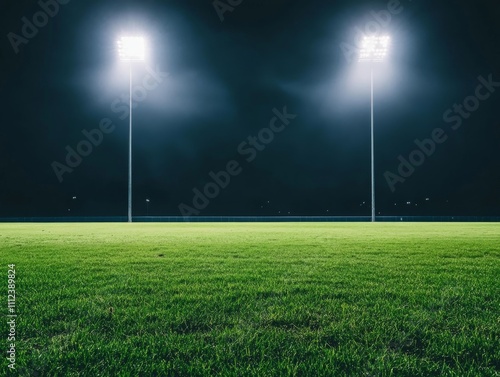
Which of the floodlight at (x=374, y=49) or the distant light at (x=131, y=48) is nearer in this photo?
the floodlight at (x=374, y=49)

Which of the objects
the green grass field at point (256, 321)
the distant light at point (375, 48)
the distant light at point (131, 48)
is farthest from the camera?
the distant light at point (131, 48)

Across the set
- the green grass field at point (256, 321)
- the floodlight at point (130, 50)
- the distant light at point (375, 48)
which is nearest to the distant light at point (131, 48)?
the floodlight at point (130, 50)

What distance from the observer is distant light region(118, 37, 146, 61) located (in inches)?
1350

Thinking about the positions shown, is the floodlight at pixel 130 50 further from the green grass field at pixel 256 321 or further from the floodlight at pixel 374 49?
the green grass field at pixel 256 321

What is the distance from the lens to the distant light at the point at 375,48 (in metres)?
34.1

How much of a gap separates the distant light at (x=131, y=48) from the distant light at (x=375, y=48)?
20247 millimetres

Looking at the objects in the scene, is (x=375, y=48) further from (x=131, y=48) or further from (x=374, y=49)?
(x=131, y=48)

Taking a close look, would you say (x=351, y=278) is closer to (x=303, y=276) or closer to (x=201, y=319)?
(x=303, y=276)

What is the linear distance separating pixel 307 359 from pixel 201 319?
1142 mm

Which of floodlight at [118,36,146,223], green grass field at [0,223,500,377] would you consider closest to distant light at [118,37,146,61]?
floodlight at [118,36,146,223]

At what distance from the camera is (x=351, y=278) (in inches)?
206

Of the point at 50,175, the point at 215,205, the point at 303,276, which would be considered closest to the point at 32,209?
the point at 50,175

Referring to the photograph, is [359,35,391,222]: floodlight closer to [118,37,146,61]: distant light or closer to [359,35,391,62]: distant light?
[359,35,391,62]: distant light

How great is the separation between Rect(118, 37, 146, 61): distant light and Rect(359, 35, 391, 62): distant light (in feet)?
66.4
